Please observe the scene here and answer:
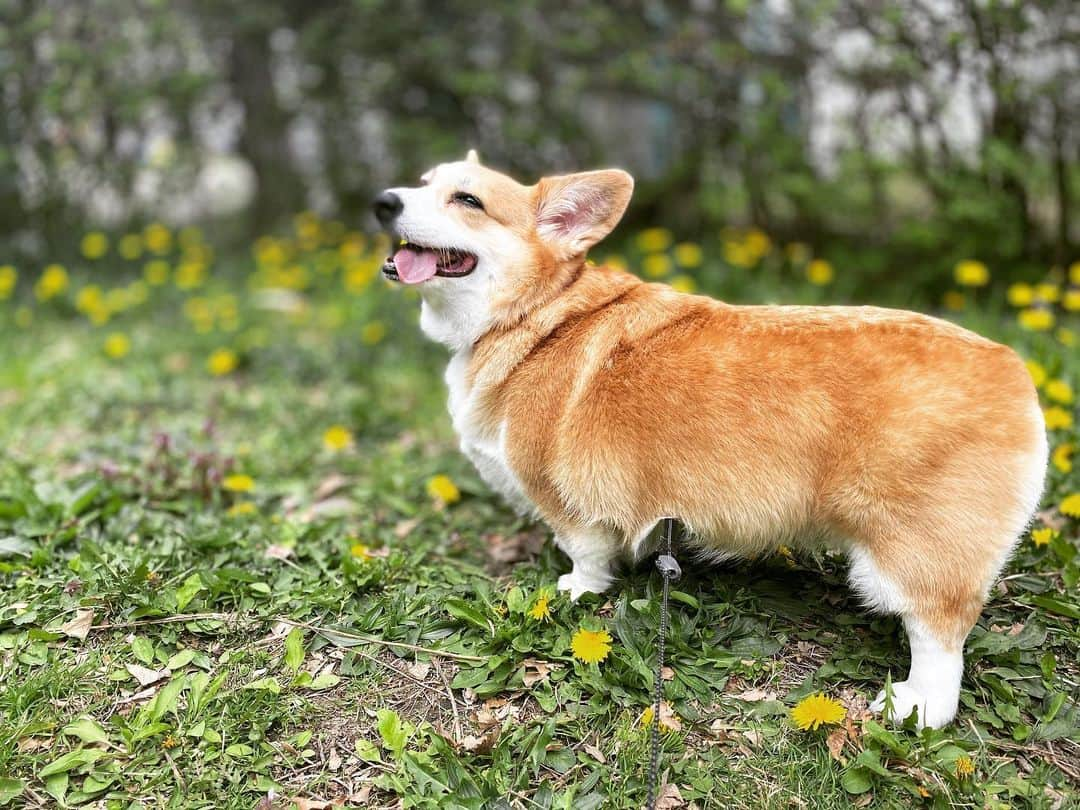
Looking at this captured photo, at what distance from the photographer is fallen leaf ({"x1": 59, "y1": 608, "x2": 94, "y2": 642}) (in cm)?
255

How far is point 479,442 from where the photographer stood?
2.80m

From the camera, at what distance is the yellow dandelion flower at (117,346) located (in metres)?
5.00

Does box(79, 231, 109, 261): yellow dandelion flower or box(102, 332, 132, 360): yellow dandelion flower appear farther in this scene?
box(79, 231, 109, 261): yellow dandelion flower

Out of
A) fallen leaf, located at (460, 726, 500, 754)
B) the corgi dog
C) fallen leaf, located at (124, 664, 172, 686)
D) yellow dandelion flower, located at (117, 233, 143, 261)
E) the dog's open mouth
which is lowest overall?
fallen leaf, located at (460, 726, 500, 754)

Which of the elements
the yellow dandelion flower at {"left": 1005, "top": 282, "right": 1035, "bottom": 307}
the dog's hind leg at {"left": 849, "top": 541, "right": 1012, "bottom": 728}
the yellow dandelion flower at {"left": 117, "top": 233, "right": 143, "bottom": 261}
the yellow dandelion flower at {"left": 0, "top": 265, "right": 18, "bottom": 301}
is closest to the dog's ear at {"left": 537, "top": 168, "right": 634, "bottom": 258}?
the dog's hind leg at {"left": 849, "top": 541, "right": 1012, "bottom": 728}

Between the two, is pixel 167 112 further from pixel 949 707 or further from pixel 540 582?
pixel 949 707

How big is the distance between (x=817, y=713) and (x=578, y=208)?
5.25ft

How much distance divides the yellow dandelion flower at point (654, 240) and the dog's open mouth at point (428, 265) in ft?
10.4

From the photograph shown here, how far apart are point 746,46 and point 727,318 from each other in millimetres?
3894

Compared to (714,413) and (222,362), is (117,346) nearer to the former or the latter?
(222,362)

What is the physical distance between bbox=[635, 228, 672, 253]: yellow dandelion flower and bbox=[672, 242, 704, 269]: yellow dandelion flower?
0.37 ft

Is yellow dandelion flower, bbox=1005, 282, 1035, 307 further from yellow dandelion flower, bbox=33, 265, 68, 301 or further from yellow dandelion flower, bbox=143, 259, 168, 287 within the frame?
yellow dandelion flower, bbox=33, 265, 68, 301

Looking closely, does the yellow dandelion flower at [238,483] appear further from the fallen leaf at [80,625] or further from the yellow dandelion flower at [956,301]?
the yellow dandelion flower at [956,301]

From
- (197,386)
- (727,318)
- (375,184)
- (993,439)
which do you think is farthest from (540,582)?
(375,184)
